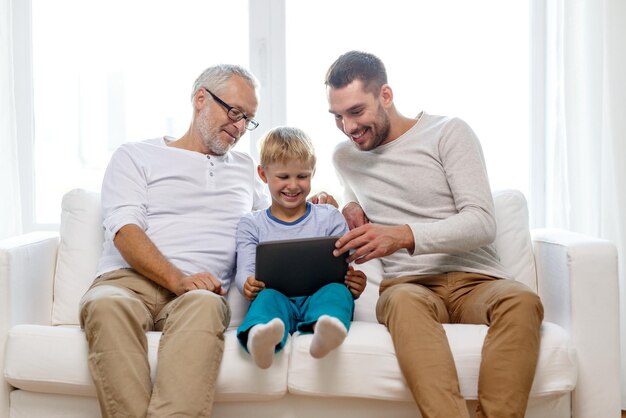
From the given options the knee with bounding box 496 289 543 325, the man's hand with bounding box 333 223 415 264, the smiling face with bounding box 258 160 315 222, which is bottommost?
the knee with bounding box 496 289 543 325

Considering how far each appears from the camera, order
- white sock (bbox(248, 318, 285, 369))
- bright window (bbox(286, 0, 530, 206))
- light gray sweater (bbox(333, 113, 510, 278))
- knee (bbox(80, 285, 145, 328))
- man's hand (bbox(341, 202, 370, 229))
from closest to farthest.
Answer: white sock (bbox(248, 318, 285, 369)) → knee (bbox(80, 285, 145, 328)) → light gray sweater (bbox(333, 113, 510, 278)) → man's hand (bbox(341, 202, 370, 229)) → bright window (bbox(286, 0, 530, 206))

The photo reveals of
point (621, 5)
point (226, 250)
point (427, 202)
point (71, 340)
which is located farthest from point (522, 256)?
point (71, 340)

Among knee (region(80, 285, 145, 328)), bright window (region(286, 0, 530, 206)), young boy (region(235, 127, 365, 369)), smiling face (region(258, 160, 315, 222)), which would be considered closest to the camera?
knee (region(80, 285, 145, 328))

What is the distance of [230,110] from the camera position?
232 cm

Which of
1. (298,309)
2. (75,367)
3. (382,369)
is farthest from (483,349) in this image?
(75,367)

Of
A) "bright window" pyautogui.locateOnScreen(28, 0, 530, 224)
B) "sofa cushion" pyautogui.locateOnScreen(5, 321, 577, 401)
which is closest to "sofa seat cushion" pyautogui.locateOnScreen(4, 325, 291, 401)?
"sofa cushion" pyautogui.locateOnScreen(5, 321, 577, 401)

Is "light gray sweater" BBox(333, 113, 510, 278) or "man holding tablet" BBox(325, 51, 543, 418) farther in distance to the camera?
"light gray sweater" BBox(333, 113, 510, 278)

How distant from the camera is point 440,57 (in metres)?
3.09

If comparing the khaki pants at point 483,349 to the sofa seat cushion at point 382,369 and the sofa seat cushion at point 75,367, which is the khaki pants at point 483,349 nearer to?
the sofa seat cushion at point 382,369

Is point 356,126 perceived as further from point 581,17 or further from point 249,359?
point 581,17

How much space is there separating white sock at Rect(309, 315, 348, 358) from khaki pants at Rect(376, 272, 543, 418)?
0.18 metres

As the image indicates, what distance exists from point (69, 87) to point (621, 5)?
2.30m

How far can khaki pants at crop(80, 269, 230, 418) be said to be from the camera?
1705mm

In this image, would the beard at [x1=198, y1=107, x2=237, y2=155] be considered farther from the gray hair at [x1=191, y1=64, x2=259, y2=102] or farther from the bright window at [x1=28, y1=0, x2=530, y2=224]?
the bright window at [x1=28, y1=0, x2=530, y2=224]
